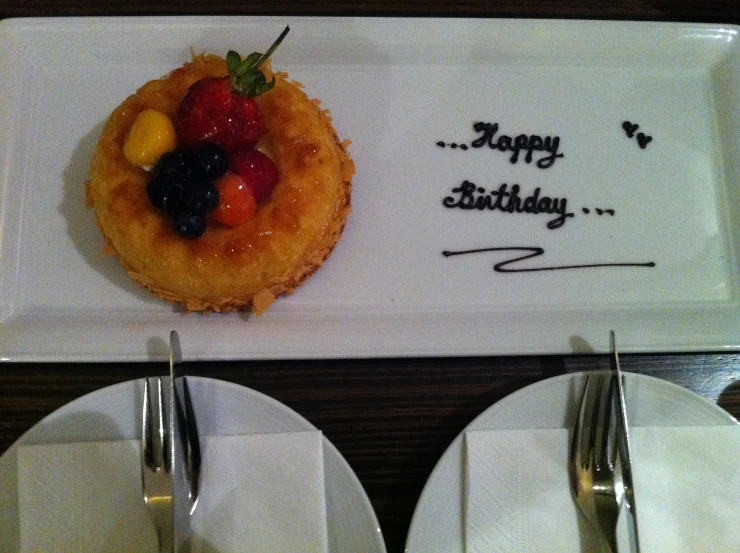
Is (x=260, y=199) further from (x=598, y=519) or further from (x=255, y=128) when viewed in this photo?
(x=598, y=519)

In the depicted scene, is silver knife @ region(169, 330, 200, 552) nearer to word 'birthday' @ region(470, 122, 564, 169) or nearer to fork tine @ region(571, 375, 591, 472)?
fork tine @ region(571, 375, 591, 472)

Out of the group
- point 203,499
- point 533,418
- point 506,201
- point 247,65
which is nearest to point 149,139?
point 247,65

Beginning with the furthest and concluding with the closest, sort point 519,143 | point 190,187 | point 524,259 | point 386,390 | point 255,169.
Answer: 1. point 519,143
2. point 524,259
3. point 386,390
4. point 255,169
5. point 190,187

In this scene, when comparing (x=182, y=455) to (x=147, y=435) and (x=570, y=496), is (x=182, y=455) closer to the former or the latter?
(x=147, y=435)

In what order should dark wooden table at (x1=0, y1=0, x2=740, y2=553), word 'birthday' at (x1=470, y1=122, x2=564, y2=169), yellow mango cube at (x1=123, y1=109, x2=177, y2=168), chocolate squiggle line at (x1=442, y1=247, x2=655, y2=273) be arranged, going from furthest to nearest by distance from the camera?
word 'birthday' at (x1=470, y1=122, x2=564, y2=169), chocolate squiggle line at (x1=442, y1=247, x2=655, y2=273), dark wooden table at (x1=0, y1=0, x2=740, y2=553), yellow mango cube at (x1=123, y1=109, x2=177, y2=168)

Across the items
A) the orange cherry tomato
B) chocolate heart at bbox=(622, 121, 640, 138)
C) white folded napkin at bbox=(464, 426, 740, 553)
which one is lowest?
white folded napkin at bbox=(464, 426, 740, 553)

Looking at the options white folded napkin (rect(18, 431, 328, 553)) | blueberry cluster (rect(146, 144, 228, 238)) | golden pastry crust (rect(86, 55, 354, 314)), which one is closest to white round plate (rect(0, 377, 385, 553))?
white folded napkin (rect(18, 431, 328, 553))

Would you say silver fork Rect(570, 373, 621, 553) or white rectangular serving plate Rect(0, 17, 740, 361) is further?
white rectangular serving plate Rect(0, 17, 740, 361)
